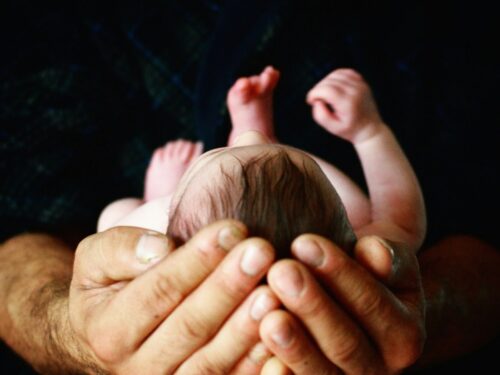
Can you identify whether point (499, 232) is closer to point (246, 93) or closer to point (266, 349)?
point (246, 93)

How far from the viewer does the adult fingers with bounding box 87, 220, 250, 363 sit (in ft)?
1.56

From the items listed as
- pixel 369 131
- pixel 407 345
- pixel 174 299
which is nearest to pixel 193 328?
pixel 174 299

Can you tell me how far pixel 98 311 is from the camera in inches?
23.2

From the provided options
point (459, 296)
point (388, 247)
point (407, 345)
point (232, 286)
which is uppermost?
point (232, 286)

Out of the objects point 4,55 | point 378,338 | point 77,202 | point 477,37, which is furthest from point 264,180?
Answer: point 477,37

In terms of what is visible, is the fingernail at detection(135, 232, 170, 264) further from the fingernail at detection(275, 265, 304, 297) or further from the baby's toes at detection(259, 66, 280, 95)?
the baby's toes at detection(259, 66, 280, 95)

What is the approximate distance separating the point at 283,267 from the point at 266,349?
0.11m

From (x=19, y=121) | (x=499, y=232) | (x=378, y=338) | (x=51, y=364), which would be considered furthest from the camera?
(x=499, y=232)

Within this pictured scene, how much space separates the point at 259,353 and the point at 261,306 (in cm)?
7

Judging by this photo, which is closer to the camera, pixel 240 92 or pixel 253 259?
pixel 253 259

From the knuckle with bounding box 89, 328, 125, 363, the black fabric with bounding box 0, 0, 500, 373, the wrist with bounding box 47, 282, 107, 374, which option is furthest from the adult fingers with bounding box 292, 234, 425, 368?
the black fabric with bounding box 0, 0, 500, 373

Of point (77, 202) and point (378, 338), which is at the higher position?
point (77, 202)

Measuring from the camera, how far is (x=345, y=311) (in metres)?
0.54

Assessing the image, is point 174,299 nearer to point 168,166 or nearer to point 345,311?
point 345,311
